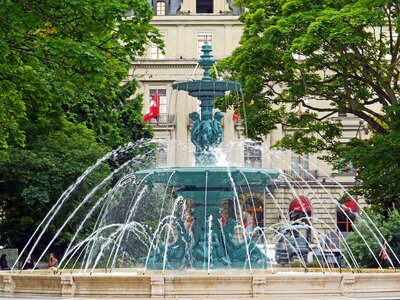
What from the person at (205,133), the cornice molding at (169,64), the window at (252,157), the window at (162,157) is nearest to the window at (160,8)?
the cornice molding at (169,64)

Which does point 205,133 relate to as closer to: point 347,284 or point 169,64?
point 347,284

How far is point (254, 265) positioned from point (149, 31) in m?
6.19

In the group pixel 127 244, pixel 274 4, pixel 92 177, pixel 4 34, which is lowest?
pixel 127 244

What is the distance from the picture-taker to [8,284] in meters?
20.7

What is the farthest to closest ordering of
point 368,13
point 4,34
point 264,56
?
point 264,56 → point 368,13 → point 4,34

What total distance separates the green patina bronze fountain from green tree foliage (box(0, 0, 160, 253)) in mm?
2471

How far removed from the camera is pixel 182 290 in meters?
19.0

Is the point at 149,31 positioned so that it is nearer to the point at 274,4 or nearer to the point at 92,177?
the point at 274,4

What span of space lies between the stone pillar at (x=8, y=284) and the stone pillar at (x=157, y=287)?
3.35m

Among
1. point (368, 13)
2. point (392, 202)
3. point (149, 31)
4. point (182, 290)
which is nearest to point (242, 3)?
point (368, 13)

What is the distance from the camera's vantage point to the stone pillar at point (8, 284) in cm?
2064

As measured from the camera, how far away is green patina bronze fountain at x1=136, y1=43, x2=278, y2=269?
24219 millimetres

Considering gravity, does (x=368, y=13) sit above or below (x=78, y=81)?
above

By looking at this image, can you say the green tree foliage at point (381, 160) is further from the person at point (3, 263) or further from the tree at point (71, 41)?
the person at point (3, 263)
